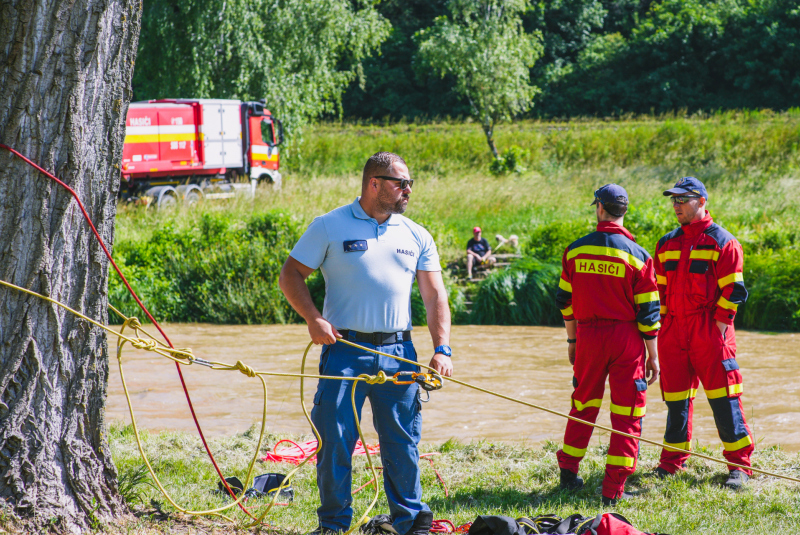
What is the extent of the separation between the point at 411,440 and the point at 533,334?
281 inches

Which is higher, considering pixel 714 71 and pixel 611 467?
→ pixel 714 71

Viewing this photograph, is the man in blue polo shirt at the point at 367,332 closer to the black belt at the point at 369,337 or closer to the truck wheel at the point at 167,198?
the black belt at the point at 369,337

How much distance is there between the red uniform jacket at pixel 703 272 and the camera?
4414 millimetres

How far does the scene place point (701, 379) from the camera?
4.53 meters

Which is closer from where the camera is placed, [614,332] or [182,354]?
[182,354]

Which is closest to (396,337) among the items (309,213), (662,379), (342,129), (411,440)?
(411,440)

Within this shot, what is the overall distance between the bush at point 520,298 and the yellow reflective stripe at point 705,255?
6.47m

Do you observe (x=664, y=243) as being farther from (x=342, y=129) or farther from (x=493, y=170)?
(x=342, y=129)

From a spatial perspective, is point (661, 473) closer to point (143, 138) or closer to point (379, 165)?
point (379, 165)

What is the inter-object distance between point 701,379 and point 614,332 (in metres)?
0.73

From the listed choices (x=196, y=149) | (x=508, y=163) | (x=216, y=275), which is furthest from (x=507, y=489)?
(x=508, y=163)

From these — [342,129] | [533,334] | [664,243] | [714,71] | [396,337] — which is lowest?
[533,334]

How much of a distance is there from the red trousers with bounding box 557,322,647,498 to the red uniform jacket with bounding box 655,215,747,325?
53cm

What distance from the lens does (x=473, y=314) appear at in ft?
37.0
